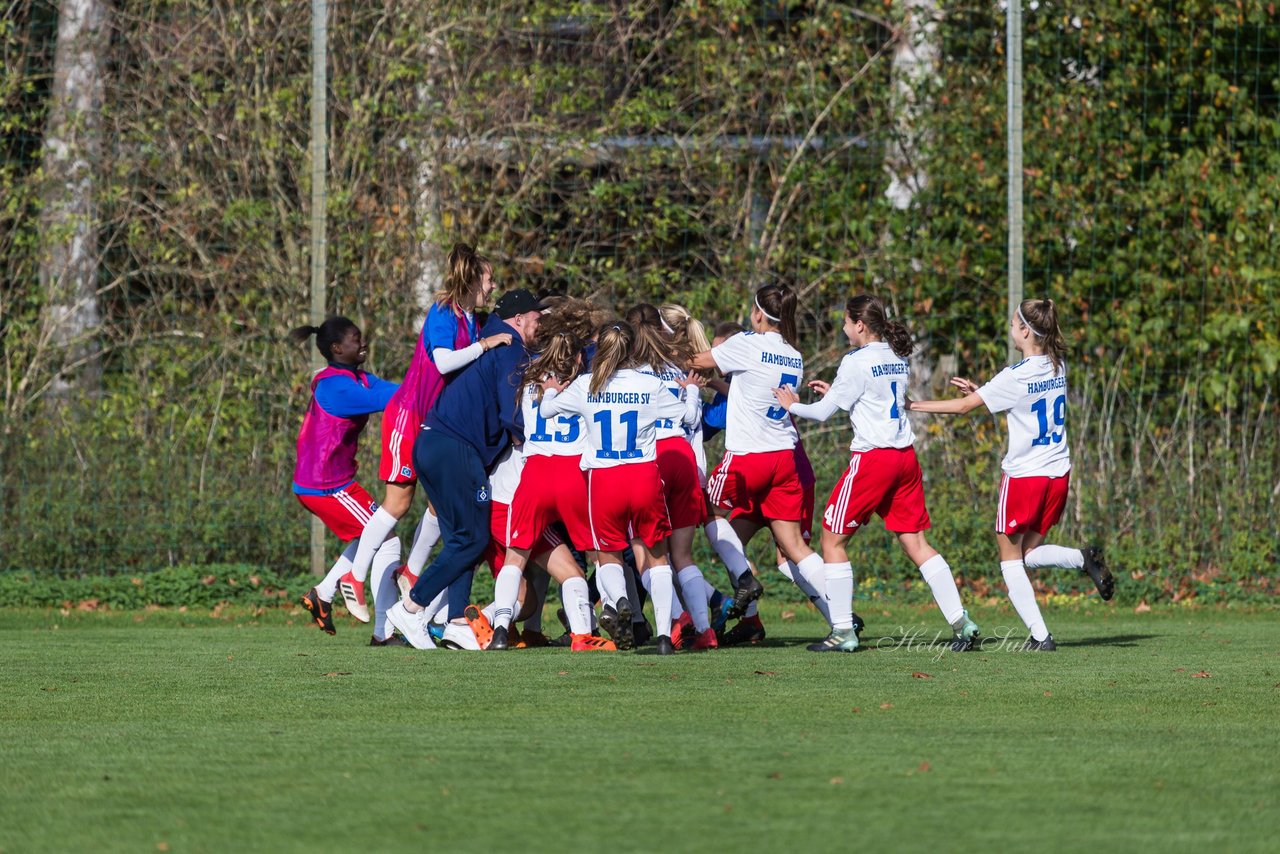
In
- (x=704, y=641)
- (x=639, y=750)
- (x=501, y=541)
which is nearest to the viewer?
(x=639, y=750)

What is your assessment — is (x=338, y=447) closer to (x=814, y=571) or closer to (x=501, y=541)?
(x=501, y=541)

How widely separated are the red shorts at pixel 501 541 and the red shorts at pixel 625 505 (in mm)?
602

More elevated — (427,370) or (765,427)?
(427,370)

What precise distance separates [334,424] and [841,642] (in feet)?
10.3

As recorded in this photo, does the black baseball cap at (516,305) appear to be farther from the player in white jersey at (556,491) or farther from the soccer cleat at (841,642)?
the soccer cleat at (841,642)

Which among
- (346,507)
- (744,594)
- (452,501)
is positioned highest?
(452,501)

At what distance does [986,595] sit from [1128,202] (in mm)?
3650

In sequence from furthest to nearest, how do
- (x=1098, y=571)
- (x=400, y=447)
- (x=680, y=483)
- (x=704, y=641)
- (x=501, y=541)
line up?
(x=400, y=447) < (x=501, y=541) < (x=704, y=641) < (x=1098, y=571) < (x=680, y=483)

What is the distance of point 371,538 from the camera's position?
981 cm

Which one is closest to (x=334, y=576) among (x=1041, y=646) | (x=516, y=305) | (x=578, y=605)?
(x=578, y=605)

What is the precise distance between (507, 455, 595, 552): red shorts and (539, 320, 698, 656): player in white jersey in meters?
0.13

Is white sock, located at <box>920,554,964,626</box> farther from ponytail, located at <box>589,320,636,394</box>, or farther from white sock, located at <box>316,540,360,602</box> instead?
white sock, located at <box>316,540,360,602</box>

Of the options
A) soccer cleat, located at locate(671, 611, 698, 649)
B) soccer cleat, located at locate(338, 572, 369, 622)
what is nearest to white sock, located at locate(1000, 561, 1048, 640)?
soccer cleat, located at locate(671, 611, 698, 649)

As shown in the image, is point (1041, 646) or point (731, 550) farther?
point (731, 550)
